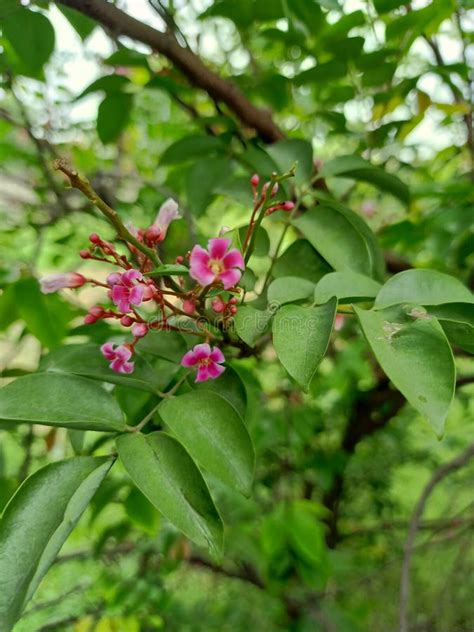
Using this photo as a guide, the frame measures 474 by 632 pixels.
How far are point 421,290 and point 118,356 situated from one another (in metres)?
0.24

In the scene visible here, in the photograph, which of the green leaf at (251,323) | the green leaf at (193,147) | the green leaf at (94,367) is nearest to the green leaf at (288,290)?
the green leaf at (251,323)

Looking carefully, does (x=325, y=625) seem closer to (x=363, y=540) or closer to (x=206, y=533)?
(x=363, y=540)

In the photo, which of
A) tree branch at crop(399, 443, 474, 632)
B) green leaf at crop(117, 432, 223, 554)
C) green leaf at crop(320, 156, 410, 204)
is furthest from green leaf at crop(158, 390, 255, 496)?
tree branch at crop(399, 443, 474, 632)

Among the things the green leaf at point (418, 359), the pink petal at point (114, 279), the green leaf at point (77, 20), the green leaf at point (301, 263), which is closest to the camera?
the green leaf at point (418, 359)

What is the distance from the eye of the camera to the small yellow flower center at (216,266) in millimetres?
422

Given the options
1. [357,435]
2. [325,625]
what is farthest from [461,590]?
[357,435]

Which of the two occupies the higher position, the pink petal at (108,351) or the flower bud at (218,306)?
the flower bud at (218,306)

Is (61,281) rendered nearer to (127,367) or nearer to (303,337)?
(127,367)

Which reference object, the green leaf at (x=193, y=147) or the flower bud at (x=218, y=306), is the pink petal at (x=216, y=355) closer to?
the flower bud at (x=218, y=306)

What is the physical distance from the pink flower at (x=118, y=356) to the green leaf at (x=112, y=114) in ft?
1.37

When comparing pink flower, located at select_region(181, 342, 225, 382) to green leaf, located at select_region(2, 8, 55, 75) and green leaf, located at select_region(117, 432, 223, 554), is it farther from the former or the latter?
green leaf, located at select_region(2, 8, 55, 75)

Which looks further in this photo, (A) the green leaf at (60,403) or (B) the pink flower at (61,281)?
(B) the pink flower at (61,281)

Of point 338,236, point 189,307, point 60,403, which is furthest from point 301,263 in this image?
point 60,403

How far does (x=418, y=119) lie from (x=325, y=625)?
0.93m
